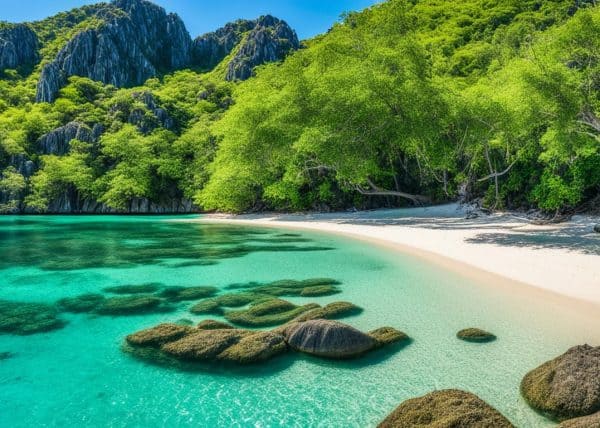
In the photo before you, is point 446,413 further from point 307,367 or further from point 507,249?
point 507,249

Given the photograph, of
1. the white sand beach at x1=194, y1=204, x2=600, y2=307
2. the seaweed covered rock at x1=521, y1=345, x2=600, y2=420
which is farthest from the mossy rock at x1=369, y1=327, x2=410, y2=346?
the white sand beach at x1=194, y1=204, x2=600, y2=307

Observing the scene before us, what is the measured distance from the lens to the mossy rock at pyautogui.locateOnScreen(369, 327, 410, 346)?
722 cm

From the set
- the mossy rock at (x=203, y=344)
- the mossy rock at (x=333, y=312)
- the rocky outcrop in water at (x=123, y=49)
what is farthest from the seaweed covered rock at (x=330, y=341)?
the rocky outcrop in water at (x=123, y=49)

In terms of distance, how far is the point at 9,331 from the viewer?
8.46 m

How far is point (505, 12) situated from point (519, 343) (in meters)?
86.1

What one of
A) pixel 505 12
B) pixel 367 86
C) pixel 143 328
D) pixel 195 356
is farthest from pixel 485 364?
pixel 505 12

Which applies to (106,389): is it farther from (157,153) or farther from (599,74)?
(157,153)

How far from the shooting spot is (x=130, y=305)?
10195 mm

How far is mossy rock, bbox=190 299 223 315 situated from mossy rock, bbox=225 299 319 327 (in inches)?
14.9

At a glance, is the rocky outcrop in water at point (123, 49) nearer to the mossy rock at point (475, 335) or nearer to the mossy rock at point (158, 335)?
the mossy rock at point (158, 335)

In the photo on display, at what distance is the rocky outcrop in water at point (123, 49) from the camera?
272 ft

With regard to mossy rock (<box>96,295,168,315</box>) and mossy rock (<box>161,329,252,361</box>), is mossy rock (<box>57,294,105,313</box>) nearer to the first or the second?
mossy rock (<box>96,295,168,315</box>)

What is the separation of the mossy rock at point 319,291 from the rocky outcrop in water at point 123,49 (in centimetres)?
8125

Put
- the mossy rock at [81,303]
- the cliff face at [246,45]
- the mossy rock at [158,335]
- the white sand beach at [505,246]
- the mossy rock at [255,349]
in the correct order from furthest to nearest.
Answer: the cliff face at [246,45], the white sand beach at [505,246], the mossy rock at [81,303], the mossy rock at [158,335], the mossy rock at [255,349]
